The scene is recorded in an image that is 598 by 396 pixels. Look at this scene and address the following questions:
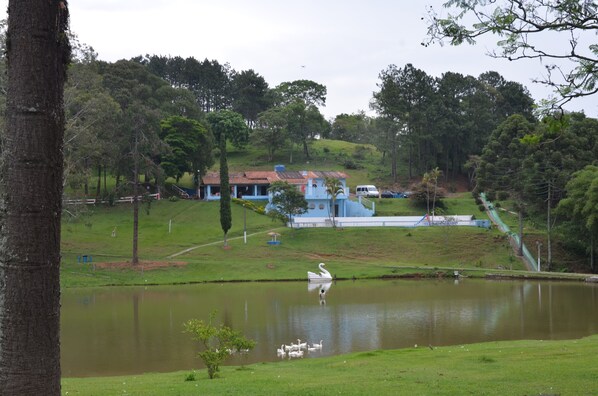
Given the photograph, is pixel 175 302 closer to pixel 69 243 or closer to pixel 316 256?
pixel 316 256

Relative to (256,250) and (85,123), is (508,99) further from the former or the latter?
Result: (85,123)

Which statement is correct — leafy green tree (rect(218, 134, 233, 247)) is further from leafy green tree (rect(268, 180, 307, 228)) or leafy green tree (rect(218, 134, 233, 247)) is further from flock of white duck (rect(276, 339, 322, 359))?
flock of white duck (rect(276, 339, 322, 359))

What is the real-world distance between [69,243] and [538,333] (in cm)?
3665

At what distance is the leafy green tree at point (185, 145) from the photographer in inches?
2443

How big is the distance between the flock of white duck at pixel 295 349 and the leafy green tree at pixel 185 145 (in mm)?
44944

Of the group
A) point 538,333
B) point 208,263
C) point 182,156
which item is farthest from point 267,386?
point 182,156

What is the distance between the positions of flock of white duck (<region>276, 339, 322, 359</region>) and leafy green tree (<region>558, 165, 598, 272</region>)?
2663cm

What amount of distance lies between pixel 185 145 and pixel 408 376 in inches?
2073

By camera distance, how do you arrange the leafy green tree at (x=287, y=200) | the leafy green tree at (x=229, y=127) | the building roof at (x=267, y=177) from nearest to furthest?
1. the leafy green tree at (x=287, y=200)
2. the building roof at (x=267, y=177)
3. the leafy green tree at (x=229, y=127)

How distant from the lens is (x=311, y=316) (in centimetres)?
2608

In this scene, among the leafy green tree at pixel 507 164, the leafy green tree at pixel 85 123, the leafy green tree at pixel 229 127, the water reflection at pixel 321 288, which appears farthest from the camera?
the leafy green tree at pixel 229 127

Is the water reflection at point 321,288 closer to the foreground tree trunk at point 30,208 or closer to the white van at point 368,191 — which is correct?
the foreground tree trunk at point 30,208

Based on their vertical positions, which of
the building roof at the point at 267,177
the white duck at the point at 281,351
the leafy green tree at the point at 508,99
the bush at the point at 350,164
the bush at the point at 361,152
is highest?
the leafy green tree at the point at 508,99

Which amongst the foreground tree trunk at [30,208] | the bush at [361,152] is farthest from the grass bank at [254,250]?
the bush at [361,152]
